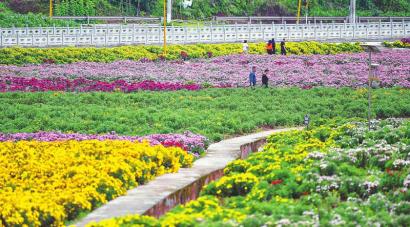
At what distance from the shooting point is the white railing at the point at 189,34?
55.2 m

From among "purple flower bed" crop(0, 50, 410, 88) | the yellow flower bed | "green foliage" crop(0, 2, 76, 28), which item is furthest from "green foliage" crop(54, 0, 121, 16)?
the yellow flower bed

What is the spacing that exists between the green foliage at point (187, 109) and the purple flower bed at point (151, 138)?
0.94 meters

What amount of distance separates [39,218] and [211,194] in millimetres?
3246

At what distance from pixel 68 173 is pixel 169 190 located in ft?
5.69

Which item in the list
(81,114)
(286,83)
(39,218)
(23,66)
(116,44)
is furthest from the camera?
(116,44)

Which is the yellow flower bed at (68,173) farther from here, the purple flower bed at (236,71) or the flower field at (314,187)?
the purple flower bed at (236,71)

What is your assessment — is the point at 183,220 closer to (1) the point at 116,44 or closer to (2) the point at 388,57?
(2) the point at 388,57

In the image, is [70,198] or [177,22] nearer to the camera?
[70,198]

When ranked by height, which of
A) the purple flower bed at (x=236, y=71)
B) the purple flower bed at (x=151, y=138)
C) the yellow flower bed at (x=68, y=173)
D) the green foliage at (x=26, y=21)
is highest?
the green foliage at (x=26, y=21)

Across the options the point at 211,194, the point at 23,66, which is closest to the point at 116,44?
the point at 23,66

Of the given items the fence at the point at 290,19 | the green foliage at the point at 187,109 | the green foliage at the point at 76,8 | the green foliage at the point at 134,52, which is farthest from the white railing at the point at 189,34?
the green foliage at the point at 187,109

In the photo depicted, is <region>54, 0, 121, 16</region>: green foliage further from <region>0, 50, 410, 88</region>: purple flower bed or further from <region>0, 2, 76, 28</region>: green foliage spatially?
<region>0, 50, 410, 88</region>: purple flower bed

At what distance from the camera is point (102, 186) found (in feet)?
55.4

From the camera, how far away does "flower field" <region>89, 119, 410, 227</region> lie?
1401 centimetres
